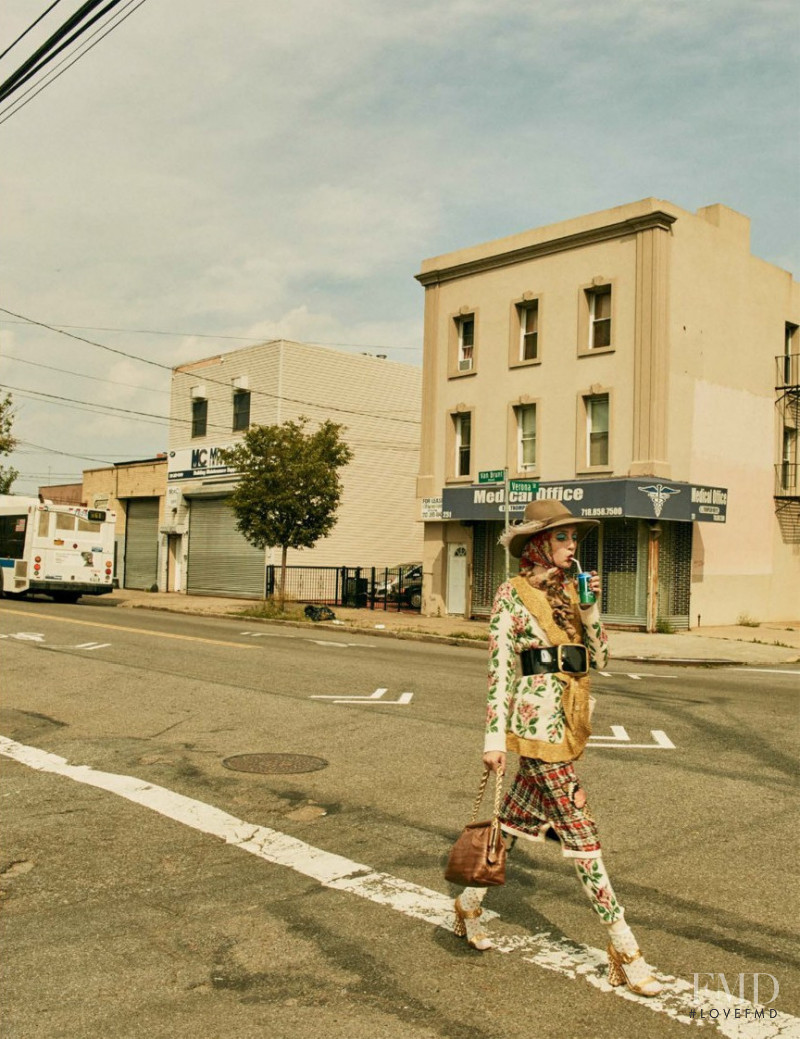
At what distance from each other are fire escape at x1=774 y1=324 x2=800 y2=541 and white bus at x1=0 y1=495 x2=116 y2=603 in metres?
20.6

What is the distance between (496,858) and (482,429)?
2506 cm

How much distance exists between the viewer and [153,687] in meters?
12.9

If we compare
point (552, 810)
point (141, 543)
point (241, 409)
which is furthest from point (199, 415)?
point (552, 810)

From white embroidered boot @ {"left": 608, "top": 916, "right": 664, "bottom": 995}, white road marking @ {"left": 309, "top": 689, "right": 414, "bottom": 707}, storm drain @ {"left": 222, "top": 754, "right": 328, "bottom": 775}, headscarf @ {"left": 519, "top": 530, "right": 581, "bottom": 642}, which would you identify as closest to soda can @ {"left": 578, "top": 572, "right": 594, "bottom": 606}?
headscarf @ {"left": 519, "top": 530, "right": 581, "bottom": 642}

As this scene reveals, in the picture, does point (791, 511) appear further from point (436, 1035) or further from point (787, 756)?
point (436, 1035)

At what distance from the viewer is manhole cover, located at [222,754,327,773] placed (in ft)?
27.4

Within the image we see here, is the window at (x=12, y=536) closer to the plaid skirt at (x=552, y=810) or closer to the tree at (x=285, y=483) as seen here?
the tree at (x=285, y=483)

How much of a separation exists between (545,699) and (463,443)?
83.9ft

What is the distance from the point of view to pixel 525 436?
2831 centimetres

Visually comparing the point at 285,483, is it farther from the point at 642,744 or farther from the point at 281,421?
the point at 642,744

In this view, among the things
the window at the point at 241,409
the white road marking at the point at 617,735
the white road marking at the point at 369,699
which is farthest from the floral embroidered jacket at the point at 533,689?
the window at the point at 241,409

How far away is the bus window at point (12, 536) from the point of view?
105ft

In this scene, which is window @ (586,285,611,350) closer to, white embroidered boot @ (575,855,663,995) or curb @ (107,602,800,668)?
curb @ (107,602,800,668)

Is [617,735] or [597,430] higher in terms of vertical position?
[597,430]
